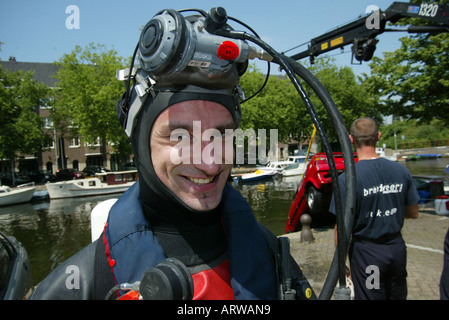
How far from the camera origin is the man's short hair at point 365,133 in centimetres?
338

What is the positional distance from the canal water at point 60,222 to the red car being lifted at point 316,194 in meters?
1.79

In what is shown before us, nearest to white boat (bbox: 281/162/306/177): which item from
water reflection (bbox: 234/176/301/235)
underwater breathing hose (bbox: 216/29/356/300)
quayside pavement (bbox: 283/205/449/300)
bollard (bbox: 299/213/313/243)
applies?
water reflection (bbox: 234/176/301/235)

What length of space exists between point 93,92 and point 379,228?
95.6ft

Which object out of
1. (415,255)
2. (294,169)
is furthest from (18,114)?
(415,255)

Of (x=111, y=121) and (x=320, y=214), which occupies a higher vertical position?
(x=111, y=121)

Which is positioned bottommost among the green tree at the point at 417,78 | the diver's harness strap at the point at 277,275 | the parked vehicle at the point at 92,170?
the parked vehicle at the point at 92,170

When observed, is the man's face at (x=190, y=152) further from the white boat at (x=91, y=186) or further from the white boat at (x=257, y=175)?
the white boat at (x=257, y=175)

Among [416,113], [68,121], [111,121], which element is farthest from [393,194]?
[68,121]

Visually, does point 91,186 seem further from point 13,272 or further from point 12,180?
point 13,272

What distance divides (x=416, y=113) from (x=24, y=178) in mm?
36460

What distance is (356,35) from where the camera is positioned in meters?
9.78

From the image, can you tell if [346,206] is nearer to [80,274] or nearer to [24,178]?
[80,274]

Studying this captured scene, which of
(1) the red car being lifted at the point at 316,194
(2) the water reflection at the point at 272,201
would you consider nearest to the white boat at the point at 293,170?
(2) the water reflection at the point at 272,201
